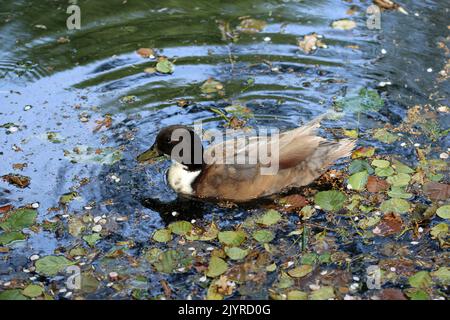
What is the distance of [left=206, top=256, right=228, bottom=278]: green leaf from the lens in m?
5.43

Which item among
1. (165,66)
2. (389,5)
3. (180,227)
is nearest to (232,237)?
Answer: (180,227)

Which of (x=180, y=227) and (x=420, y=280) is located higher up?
(x=420, y=280)

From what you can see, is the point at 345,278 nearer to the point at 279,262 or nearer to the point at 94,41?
the point at 279,262

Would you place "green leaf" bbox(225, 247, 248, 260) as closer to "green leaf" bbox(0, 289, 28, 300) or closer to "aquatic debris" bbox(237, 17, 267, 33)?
"green leaf" bbox(0, 289, 28, 300)

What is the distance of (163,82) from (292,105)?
1.51 meters

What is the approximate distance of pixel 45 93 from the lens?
7723 millimetres

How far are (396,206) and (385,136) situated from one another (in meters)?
1.08

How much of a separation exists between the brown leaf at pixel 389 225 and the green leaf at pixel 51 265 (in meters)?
2.59

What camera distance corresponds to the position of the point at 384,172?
6484 millimetres

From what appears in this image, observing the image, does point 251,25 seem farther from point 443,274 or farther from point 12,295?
point 12,295

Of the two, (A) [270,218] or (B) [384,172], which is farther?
(B) [384,172]

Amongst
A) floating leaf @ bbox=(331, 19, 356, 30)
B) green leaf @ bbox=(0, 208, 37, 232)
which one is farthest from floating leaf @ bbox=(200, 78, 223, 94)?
green leaf @ bbox=(0, 208, 37, 232)
